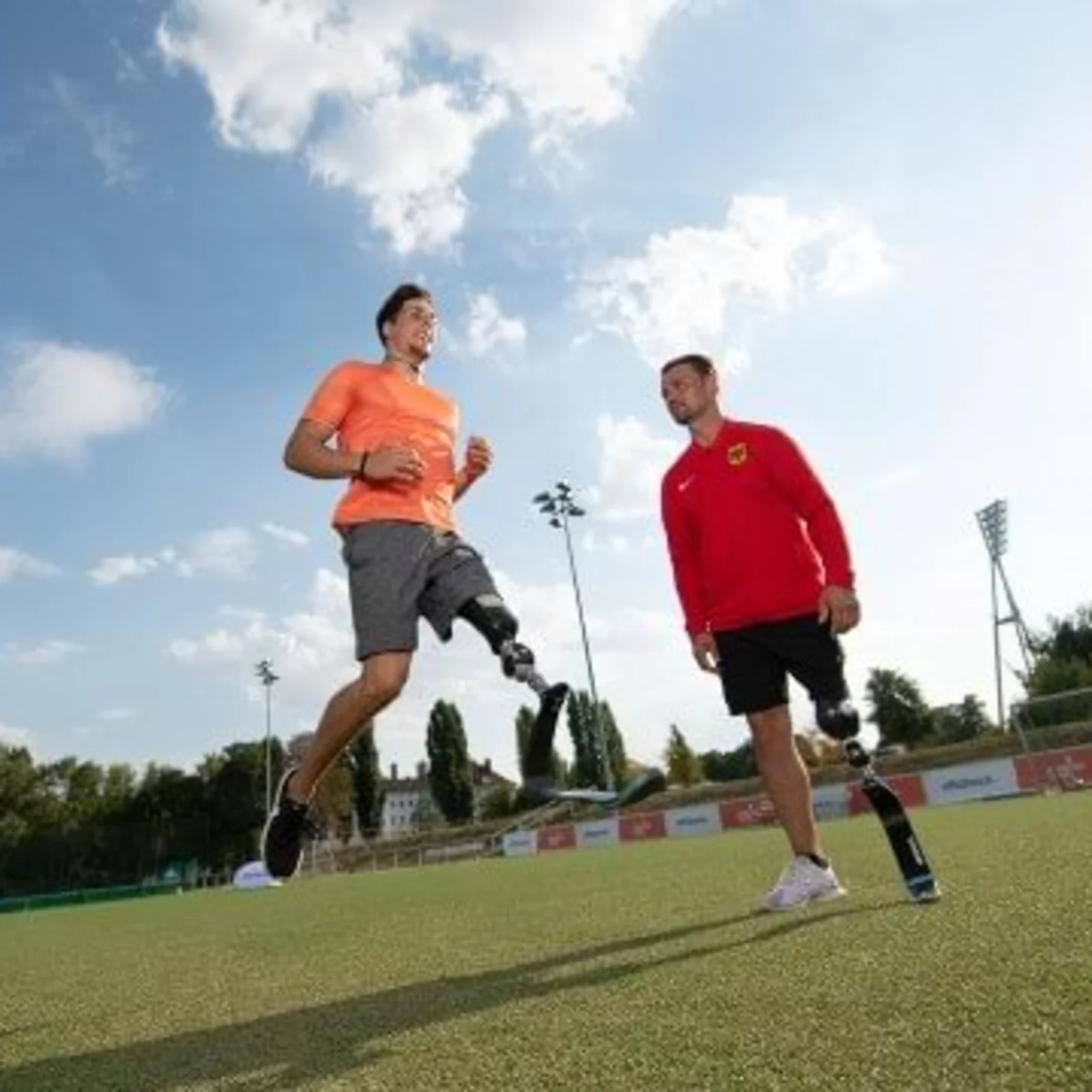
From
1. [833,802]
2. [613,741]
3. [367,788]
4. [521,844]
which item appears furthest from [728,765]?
[833,802]

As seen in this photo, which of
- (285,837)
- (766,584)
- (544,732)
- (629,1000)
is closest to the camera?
(629,1000)

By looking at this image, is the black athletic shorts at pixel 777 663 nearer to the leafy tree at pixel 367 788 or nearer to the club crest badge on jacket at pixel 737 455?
the club crest badge on jacket at pixel 737 455

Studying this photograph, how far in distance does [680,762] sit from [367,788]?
89.1 feet

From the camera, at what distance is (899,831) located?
3855mm

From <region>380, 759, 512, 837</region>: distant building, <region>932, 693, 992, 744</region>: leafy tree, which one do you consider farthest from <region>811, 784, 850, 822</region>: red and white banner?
<region>380, 759, 512, 837</region>: distant building

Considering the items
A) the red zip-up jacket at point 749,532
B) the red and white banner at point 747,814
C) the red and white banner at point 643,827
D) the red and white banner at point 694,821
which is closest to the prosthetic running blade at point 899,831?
the red zip-up jacket at point 749,532

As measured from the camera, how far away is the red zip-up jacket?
4430mm

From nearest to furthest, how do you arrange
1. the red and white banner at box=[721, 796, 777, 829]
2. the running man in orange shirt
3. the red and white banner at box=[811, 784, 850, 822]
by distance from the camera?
the running man in orange shirt
the red and white banner at box=[811, 784, 850, 822]
the red and white banner at box=[721, 796, 777, 829]

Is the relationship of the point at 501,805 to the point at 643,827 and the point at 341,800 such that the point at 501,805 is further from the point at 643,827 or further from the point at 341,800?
the point at 643,827

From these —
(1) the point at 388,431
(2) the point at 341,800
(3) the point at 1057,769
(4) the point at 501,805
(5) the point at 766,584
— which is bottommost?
(3) the point at 1057,769

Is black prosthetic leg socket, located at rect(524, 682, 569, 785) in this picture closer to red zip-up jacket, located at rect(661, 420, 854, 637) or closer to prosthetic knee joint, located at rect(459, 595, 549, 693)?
prosthetic knee joint, located at rect(459, 595, 549, 693)

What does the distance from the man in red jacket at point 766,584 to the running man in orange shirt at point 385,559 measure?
1.06 metres

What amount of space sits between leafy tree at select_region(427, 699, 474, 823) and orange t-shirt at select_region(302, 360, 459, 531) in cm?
Answer: 7933

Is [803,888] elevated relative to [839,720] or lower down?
lower down
